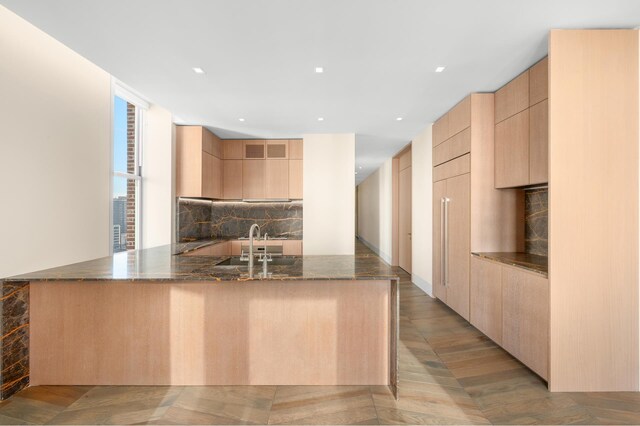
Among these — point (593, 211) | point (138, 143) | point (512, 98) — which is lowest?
point (593, 211)

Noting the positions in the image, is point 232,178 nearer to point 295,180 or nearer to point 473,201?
point 295,180

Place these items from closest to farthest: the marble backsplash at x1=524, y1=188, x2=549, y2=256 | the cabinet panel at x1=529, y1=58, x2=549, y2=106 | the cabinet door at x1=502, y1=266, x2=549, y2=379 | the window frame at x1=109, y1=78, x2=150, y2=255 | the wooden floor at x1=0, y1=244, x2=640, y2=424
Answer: the wooden floor at x1=0, y1=244, x2=640, y2=424 → the cabinet door at x1=502, y1=266, x2=549, y2=379 → the cabinet panel at x1=529, y1=58, x2=549, y2=106 → the marble backsplash at x1=524, y1=188, x2=549, y2=256 → the window frame at x1=109, y1=78, x2=150, y2=255

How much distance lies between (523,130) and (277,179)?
3.73m

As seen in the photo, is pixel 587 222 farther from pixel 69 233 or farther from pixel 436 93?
→ pixel 69 233

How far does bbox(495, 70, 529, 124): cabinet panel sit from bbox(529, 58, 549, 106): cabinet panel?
0.19 feet

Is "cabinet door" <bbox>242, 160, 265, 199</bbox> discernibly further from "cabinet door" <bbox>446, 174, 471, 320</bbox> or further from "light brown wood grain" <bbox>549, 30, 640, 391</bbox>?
"light brown wood grain" <bbox>549, 30, 640, 391</bbox>

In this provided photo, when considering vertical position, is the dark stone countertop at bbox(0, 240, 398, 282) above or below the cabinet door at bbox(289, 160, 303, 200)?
below

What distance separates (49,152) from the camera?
287cm

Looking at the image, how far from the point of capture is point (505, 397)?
228cm

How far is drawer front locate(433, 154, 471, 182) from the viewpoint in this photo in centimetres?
367

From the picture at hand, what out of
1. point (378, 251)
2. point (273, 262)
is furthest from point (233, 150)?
point (378, 251)

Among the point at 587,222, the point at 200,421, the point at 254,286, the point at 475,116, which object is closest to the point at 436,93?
the point at 475,116

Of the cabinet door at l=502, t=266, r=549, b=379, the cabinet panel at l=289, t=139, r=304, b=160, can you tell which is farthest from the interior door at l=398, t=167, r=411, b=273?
the cabinet door at l=502, t=266, r=549, b=379

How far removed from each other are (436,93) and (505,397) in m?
2.94
